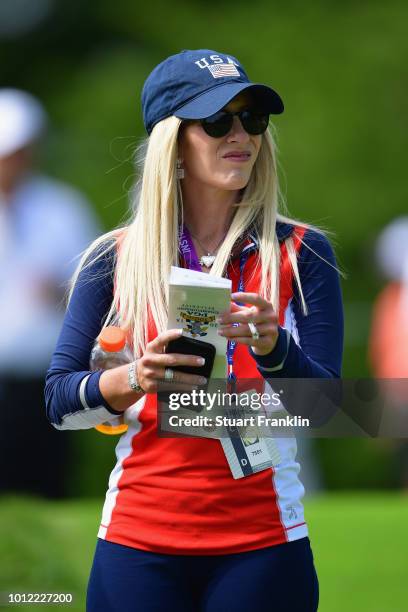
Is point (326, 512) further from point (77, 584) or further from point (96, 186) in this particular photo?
point (96, 186)

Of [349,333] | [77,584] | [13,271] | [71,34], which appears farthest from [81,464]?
[71,34]

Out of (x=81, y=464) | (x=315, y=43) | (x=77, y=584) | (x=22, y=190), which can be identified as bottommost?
(x=81, y=464)

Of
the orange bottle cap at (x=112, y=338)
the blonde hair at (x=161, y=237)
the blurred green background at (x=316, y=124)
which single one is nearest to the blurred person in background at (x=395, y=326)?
the blurred green background at (x=316, y=124)

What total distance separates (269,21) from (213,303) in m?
9.40

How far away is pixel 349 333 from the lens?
9695 millimetres

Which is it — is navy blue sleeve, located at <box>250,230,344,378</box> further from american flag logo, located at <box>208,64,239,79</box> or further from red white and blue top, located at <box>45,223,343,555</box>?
american flag logo, located at <box>208,64,239,79</box>

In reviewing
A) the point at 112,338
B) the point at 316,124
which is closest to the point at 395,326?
the point at 316,124

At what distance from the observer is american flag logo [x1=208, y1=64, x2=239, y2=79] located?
2982mm

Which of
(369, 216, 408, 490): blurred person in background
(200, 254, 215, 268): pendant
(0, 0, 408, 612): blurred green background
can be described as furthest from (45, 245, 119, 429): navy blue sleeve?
(0, 0, 408, 612): blurred green background

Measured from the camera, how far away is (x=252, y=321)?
102 inches

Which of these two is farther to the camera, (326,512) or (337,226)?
(337,226)

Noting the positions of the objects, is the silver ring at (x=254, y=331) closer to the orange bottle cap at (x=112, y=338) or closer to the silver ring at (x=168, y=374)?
the silver ring at (x=168, y=374)

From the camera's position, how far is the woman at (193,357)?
276 cm

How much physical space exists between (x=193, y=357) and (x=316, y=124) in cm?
836
